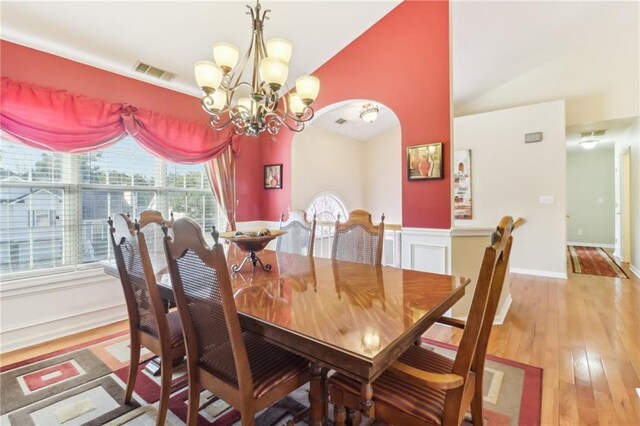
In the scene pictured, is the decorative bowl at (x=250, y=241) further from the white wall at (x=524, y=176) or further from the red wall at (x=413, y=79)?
the white wall at (x=524, y=176)

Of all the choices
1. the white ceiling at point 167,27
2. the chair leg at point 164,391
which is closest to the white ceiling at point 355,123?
the white ceiling at point 167,27

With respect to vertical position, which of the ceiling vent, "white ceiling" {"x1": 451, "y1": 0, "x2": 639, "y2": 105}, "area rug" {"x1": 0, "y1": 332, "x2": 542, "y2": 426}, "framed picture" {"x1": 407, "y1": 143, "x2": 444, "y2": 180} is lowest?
"area rug" {"x1": 0, "y1": 332, "x2": 542, "y2": 426}

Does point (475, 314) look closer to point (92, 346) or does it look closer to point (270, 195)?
point (92, 346)

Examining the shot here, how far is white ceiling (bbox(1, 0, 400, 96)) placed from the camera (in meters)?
2.36

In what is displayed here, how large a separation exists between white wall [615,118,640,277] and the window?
6655 millimetres

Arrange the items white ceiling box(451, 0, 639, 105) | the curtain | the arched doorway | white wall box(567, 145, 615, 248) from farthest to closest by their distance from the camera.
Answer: white wall box(567, 145, 615, 248)
the arched doorway
the curtain
white ceiling box(451, 0, 639, 105)

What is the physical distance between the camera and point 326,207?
19.3ft

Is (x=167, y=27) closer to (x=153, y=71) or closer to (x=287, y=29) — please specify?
(x=153, y=71)

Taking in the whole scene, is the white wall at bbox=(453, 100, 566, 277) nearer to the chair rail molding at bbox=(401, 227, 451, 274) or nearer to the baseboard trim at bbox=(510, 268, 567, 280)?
the baseboard trim at bbox=(510, 268, 567, 280)

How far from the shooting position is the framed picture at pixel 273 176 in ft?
13.9

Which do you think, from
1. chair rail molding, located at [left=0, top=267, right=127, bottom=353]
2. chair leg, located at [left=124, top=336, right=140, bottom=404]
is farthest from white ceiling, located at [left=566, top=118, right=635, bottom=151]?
chair rail molding, located at [left=0, top=267, right=127, bottom=353]

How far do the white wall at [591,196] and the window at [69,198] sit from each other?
8.84 metres

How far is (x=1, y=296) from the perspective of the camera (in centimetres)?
246

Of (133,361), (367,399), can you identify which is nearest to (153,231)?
(133,361)
